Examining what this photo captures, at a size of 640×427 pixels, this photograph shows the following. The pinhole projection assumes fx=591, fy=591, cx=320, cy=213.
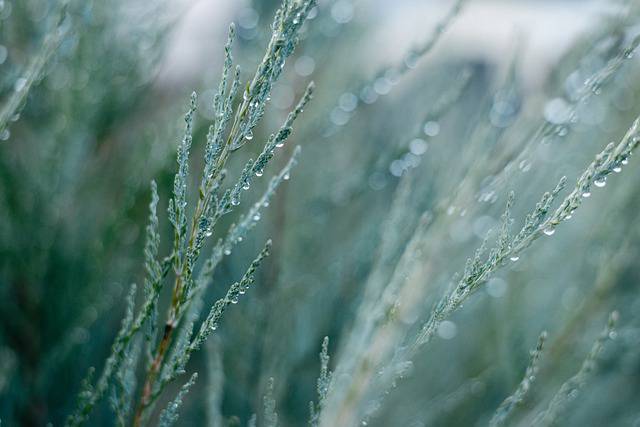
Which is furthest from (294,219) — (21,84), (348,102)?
(21,84)

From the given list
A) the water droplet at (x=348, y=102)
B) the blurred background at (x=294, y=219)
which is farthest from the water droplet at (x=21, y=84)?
the water droplet at (x=348, y=102)

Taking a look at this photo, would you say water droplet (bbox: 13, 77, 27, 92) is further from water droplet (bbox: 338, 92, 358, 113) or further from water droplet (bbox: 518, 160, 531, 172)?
water droplet (bbox: 518, 160, 531, 172)

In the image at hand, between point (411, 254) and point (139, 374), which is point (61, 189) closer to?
point (139, 374)

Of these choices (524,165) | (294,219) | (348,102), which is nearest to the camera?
(524,165)

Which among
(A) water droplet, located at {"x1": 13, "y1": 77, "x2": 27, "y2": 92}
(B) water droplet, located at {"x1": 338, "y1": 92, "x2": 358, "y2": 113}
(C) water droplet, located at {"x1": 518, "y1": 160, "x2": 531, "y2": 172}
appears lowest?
(C) water droplet, located at {"x1": 518, "y1": 160, "x2": 531, "y2": 172}

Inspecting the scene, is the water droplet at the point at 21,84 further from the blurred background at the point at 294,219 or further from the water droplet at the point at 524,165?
the water droplet at the point at 524,165

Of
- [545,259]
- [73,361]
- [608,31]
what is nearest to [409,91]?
[545,259]

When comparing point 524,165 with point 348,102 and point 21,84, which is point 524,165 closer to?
point 348,102

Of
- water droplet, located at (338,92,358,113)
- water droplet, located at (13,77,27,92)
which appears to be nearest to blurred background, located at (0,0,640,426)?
water droplet, located at (338,92,358,113)

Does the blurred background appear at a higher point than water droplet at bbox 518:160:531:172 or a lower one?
higher
